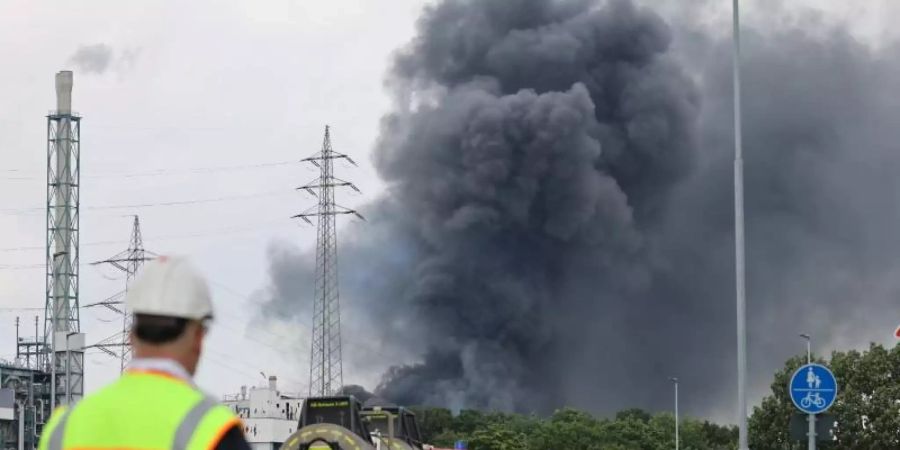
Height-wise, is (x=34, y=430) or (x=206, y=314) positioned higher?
(x=34, y=430)

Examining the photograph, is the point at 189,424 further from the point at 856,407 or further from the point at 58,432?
the point at 856,407

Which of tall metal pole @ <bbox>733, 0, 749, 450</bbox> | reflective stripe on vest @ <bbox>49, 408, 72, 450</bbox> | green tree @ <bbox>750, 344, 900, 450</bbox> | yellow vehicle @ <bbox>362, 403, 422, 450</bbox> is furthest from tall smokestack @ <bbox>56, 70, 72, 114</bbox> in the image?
reflective stripe on vest @ <bbox>49, 408, 72, 450</bbox>

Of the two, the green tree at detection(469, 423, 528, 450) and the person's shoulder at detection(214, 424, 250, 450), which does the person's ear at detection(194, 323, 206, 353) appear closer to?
the person's shoulder at detection(214, 424, 250, 450)

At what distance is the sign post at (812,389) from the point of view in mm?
26938

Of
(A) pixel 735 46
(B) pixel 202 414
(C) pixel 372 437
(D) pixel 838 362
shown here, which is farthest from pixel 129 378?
(D) pixel 838 362

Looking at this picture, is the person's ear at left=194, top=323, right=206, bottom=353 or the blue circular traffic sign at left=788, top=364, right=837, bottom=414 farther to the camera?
the blue circular traffic sign at left=788, top=364, right=837, bottom=414

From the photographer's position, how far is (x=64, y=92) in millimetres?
109625

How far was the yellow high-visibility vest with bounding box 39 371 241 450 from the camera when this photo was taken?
13.8ft

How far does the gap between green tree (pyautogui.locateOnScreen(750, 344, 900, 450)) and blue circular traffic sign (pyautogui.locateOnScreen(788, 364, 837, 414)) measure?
53457 millimetres

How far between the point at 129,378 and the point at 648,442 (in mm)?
133725

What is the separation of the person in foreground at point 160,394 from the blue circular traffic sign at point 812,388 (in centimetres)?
2356

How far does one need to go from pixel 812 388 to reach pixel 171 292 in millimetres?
23965

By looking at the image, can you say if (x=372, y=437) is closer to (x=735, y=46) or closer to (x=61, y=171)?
(x=735, y=46)

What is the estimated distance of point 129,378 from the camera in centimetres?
441
